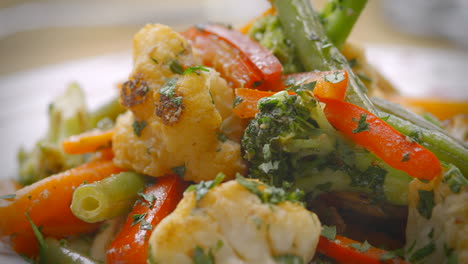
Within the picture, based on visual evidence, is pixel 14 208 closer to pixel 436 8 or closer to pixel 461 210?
pixel 461 210

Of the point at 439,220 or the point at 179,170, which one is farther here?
the point at 179,170

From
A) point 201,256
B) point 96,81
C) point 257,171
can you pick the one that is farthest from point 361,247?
point 96,81

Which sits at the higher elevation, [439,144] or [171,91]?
[171,91]

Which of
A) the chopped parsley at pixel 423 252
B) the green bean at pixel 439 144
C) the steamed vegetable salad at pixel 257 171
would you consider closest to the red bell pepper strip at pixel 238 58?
the steamed vegetable salad at pixel 257 171

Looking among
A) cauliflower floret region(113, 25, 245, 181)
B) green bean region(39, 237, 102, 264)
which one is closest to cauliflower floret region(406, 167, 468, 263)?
cauliflower floret region(113, 25, 245, 181)

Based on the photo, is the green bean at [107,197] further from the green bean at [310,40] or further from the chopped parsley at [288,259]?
the green bean at [310,40]

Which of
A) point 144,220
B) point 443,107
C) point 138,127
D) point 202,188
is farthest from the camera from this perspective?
point 443,107

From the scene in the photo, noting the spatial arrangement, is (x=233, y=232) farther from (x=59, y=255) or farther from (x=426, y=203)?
(x=59, y=255)
